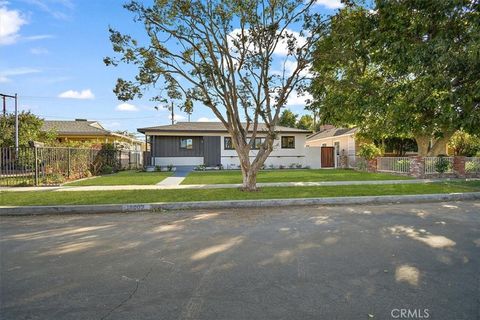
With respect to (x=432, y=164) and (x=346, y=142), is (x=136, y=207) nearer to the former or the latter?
(x=432, y=164)

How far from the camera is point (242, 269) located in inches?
157

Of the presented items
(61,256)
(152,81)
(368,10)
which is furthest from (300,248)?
(368,10)

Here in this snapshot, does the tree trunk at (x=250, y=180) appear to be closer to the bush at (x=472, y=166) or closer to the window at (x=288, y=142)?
the bush at (x=472, y=166)

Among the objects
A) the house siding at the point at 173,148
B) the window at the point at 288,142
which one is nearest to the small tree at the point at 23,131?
the house siding at the point at 173,148

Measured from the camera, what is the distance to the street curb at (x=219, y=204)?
805 centimetres

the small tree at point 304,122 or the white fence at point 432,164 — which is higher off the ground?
the small tree at point 304,122

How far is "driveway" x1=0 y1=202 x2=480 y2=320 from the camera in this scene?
2986 millimetres

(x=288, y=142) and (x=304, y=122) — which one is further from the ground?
(x=304, y=122)

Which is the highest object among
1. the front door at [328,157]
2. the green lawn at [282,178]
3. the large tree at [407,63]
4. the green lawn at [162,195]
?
the large tree at [407,63]

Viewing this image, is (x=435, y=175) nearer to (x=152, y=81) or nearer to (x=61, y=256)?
(x=152, y=81)

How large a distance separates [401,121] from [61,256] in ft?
31.5

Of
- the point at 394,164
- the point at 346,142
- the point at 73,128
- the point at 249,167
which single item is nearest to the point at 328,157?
the point at 346,142
